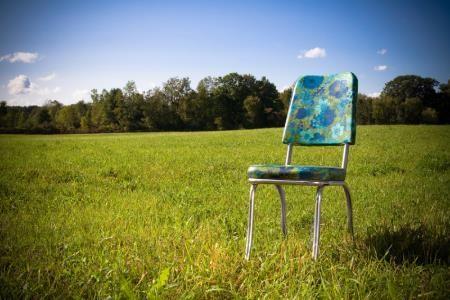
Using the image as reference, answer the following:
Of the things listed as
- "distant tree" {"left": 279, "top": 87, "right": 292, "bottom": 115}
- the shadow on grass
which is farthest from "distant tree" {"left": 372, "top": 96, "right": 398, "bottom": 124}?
the shadow on grass

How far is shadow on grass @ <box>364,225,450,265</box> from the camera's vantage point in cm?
337

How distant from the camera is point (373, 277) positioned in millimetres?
2867

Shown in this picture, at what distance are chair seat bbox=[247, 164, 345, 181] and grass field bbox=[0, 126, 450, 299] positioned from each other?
72 cm

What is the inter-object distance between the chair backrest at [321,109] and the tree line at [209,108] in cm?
6464

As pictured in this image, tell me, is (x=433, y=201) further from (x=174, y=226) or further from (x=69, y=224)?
(x=69, y=224)

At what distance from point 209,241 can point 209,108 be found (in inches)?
3152

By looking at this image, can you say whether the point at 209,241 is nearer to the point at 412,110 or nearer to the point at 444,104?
the point at 412,110

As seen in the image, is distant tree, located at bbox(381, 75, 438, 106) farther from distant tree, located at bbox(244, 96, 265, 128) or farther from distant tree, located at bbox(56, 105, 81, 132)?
distant tree, located at bbox(56, 105, 81, 132)

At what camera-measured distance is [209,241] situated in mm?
3605

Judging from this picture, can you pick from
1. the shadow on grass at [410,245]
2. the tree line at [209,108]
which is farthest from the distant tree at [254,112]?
the shadow on grass at [410,245]

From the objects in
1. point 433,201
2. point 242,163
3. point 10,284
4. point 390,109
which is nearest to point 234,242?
point 10,284

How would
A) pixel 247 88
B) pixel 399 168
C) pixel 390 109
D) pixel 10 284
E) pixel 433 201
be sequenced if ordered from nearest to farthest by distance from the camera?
pixel 10 284
pixel 433 201
pixel 399 168
pixel 390 109
pixel 247 88

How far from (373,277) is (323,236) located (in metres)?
1.14

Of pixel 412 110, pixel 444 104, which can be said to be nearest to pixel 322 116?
pixel 412 110
